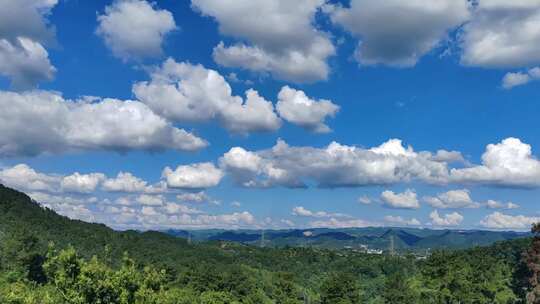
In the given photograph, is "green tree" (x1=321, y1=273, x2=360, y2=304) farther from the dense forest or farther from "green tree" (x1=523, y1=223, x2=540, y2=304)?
"green tree" (x1=523, y1=223, x2=540, y2=304)

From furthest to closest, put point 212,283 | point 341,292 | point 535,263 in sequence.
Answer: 1. point 212,283
2. point 341,292
3. point 535,263

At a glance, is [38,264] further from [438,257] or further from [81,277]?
[81,277]

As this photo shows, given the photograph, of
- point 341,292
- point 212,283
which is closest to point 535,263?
point 341,292

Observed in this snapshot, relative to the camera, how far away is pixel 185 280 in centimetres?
13775

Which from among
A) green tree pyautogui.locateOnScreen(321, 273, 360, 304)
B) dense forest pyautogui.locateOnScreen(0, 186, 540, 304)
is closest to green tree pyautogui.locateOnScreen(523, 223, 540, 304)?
dense forest pyautogui.locateOnScreen(0, 186, 540, 304)

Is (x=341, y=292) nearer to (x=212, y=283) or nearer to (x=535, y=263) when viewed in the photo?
(x=212, y=283)

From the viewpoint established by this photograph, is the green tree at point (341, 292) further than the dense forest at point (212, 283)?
Yes

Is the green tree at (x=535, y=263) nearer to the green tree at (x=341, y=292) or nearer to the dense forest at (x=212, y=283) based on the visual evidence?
the dense forest at (x=212, y=283)

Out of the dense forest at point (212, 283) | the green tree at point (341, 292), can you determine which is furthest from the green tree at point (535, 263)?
the green tree at point (341, 292)

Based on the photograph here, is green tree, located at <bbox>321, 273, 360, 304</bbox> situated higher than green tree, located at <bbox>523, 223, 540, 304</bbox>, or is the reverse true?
green tree, located at <bbox>523, 223, 540, 304</bbox>

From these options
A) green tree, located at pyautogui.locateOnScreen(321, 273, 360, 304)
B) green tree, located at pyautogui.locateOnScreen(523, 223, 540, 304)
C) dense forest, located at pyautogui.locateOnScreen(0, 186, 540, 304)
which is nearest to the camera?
dense forest, located at pyautogui.locateOnScreen(0, 186, 540, 304)

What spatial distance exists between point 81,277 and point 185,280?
107 meters

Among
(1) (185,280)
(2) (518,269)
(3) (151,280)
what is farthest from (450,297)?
(3) (151,280)

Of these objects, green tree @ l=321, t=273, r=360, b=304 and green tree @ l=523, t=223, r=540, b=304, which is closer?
green tree @ l=523, t=223, r=540, b=304
